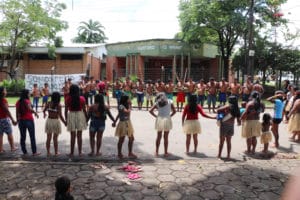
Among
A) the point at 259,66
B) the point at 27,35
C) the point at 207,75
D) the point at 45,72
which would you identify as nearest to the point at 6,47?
the point at 27,35

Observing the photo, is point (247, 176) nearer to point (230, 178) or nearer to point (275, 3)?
point (230, 178)

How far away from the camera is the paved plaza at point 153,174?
5.64 m

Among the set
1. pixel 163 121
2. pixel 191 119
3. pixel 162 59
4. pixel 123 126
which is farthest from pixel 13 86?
pixel 191 119

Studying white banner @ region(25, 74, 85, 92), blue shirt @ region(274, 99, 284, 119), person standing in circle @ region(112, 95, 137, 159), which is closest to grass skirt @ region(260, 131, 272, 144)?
blue shirt @ region(274, 99, 284, 119)

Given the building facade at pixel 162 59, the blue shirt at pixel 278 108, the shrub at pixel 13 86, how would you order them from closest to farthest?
the blue shirt at pixel 278 108 → the shrub at pixel 13 86 → the building facade at pixel 162 59

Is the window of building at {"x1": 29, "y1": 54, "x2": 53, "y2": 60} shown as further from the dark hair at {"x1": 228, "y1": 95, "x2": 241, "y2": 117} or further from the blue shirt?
the dark hair at {"x1": 228, "y1": 95, "x2": 241, "y2": 117}

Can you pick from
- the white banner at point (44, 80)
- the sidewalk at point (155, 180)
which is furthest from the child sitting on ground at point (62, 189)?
the white banner at point (44, 80)

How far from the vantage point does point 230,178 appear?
626cm

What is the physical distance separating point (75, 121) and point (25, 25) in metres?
22.9

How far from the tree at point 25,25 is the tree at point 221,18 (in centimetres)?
1163

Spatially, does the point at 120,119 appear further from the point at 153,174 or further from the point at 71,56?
the point at 71,56

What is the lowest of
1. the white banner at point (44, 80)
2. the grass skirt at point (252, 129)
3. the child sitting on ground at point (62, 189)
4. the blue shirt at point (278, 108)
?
the child sitting on ground at point (62, 189)

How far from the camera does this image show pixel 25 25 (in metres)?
27.5

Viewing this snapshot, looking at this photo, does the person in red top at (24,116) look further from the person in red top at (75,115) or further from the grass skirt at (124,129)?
the grass skirt at (124,129)
